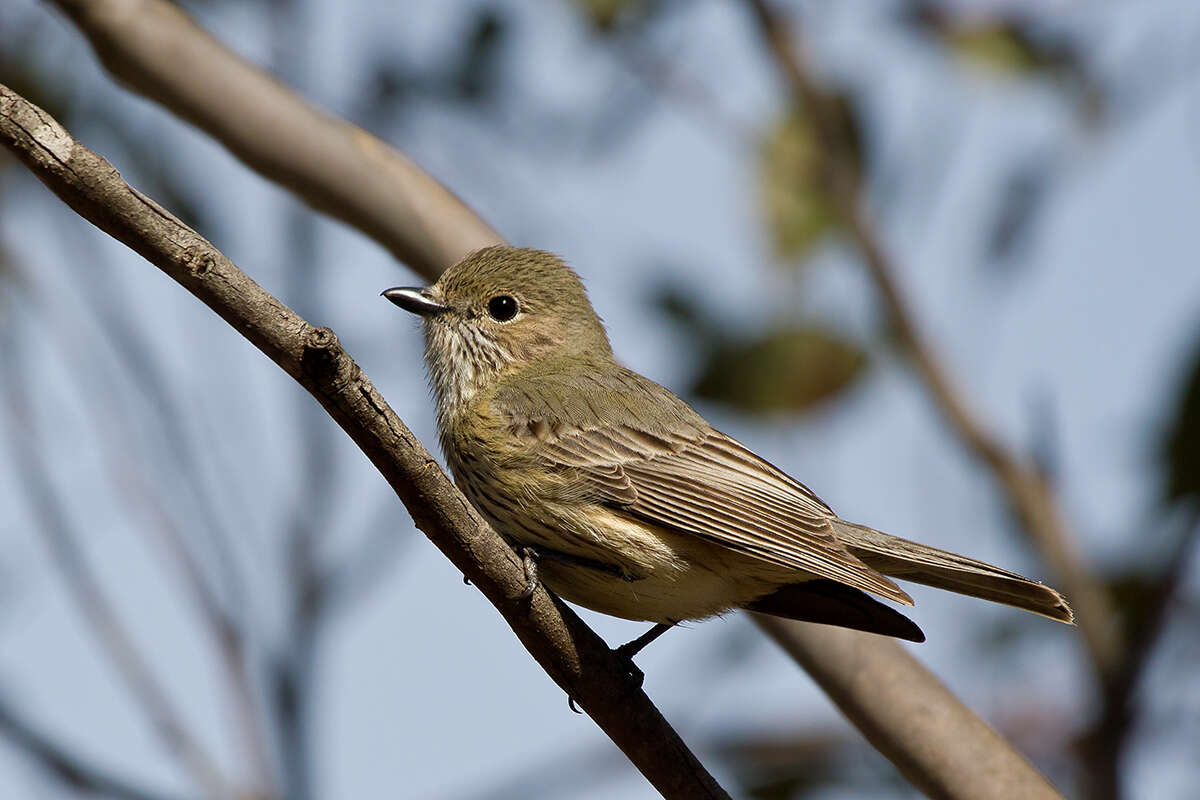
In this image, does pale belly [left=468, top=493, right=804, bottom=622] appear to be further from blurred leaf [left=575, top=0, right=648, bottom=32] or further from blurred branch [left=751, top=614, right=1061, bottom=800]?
blurred leaf [left=575, top=0, right=648, bottom=32]

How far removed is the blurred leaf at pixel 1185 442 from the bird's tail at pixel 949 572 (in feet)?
3.59

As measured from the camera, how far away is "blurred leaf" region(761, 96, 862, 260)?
22.2 feet

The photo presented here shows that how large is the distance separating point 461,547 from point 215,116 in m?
1.92

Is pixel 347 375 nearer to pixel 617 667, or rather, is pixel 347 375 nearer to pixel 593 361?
pixel 617 667

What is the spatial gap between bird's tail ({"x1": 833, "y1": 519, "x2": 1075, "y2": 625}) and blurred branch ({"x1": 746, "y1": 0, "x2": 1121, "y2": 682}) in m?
1.06

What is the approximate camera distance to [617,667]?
12.2 feet

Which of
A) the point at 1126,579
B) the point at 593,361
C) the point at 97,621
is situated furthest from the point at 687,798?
the point at 97,621

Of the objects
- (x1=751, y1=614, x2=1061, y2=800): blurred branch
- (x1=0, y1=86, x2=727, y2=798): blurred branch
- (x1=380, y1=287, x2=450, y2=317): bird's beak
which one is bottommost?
(x1=0, y1=86, x2=727, y2=798): blurred branch

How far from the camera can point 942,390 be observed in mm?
6152

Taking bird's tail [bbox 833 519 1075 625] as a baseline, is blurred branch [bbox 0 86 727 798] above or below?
below

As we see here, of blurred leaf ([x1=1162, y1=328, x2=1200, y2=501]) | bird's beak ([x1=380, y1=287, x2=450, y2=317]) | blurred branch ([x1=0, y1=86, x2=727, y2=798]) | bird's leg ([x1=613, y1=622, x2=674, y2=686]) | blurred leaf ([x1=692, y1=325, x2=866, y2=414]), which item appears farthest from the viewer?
blurred leaf ([x1=692, y1=325, x2=866, y2=414])

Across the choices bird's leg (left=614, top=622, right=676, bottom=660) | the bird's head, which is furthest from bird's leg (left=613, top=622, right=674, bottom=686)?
the bird's head

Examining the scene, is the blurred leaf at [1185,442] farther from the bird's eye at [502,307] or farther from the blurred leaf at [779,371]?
the bird's eye at [502,307]

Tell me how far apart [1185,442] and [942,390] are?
124cm
